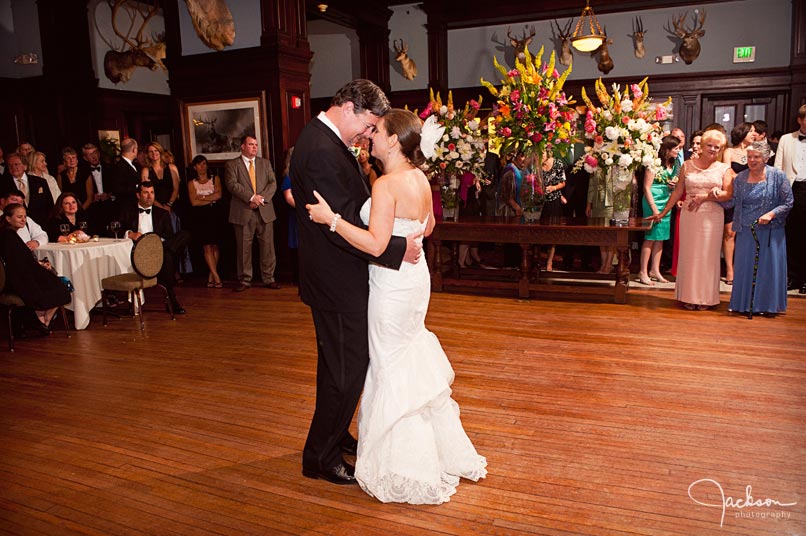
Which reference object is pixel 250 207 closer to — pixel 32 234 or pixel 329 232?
pixel 32 234

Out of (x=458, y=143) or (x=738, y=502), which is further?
(x=458, y=143)

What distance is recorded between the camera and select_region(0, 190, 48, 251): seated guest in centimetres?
582

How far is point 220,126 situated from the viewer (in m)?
8.16

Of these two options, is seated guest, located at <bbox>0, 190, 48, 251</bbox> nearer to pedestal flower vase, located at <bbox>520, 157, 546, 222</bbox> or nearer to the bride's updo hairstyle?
the bride's updo hairstyle

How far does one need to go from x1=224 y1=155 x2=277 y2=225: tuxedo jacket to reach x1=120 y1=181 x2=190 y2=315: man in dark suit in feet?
3.15

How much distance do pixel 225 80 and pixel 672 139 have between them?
5622 millimetres

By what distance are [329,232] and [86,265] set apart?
4.36 metres

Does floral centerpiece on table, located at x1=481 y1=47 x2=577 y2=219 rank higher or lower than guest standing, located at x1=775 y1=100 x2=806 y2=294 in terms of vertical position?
higher

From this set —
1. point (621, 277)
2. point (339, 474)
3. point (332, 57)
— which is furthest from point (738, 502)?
point (332, 57)

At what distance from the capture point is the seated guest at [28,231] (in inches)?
229

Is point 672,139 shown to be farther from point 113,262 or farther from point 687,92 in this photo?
point 113,262

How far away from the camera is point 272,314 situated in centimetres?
632

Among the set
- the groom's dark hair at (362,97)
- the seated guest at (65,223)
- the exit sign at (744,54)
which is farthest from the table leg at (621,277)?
the exit sign at (744,54)

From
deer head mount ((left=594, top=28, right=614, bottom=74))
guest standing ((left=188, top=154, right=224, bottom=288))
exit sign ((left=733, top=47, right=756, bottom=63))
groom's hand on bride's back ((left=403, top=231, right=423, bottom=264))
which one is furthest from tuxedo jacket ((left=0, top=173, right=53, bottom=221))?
exit sign ((left=733, top=47, right=756, bottom=63))
